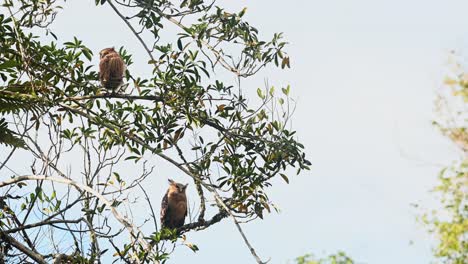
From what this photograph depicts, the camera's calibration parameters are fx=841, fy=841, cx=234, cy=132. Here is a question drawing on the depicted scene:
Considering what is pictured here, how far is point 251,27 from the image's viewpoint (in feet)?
24.1

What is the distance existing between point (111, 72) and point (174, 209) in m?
1.83

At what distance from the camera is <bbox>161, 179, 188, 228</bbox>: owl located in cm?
823

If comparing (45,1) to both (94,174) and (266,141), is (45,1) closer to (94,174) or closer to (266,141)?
(94,174)

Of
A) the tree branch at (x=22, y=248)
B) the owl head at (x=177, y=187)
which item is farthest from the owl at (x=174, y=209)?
the tree branch at (x=22, y=248)

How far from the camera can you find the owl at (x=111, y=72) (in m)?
6.99

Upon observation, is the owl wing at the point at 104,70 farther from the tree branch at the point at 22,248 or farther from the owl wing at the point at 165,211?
the owl wing at the point at 165,211

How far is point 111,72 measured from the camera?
7004 mm

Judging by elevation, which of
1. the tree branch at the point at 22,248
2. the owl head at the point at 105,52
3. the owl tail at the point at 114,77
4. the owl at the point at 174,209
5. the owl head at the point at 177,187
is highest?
the owl head at the point at 105,52

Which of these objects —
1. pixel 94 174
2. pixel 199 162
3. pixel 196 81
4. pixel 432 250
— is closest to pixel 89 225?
pixel 94 174

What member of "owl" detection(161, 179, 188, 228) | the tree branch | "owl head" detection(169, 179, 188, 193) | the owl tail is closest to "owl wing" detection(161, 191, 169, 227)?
"owl" detection(161, 179, 188, 228)

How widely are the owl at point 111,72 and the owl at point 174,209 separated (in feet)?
5.26

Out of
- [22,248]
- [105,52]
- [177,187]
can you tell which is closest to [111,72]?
[105,52]

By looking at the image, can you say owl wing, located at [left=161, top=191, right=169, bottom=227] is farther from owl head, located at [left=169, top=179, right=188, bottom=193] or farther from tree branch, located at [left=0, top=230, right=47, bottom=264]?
tree branch, located at [left=0, top=230, right=47, bottom=264]

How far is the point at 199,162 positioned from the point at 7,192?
1.69m
